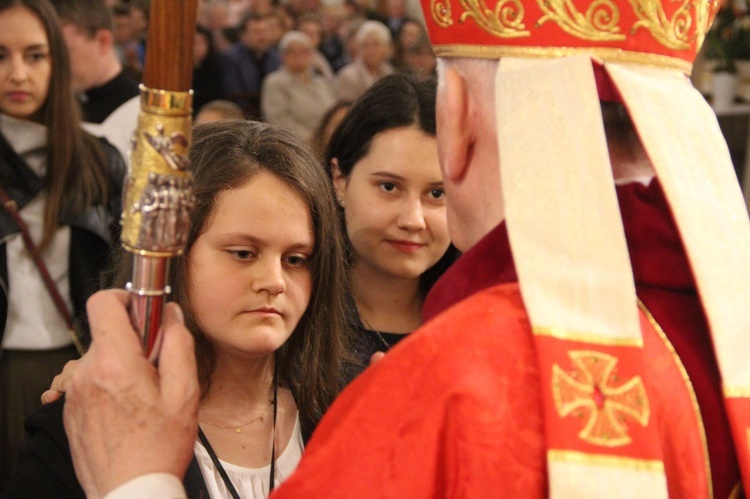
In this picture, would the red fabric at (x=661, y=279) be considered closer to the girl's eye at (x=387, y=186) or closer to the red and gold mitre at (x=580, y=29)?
the red and gold mitre at (x=580, y=29)

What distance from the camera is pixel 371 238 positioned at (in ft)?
9.23

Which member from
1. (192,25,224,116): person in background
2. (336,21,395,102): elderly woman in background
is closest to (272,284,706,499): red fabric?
(192,25,224,116): person in background

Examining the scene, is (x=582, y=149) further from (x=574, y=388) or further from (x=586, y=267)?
(x=574, y=388)

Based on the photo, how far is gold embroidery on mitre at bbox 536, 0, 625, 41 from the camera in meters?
1.45

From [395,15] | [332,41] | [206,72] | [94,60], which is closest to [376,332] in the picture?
[94,60]

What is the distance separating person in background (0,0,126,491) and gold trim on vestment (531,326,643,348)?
1.84 metres

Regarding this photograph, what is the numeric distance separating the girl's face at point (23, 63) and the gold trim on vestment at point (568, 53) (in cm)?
222

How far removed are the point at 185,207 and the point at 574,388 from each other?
0.57 meters

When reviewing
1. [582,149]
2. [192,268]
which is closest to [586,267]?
[582,149]

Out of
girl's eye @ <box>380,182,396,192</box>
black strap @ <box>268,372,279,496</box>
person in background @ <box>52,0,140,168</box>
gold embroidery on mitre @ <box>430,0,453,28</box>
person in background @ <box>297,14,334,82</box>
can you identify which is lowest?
black strap @ <box>268,372,279,496</box>

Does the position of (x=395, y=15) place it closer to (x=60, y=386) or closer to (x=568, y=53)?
(x=60, y=386)

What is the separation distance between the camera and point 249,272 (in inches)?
78.8

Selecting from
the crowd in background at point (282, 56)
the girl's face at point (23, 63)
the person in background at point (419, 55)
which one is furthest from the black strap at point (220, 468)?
the person in background at point (419, 55)

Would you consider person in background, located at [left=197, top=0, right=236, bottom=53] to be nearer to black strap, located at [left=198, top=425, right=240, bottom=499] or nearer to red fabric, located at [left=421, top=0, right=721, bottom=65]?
black strap, located at [left=198, top=425, right=240, bottom=499]
